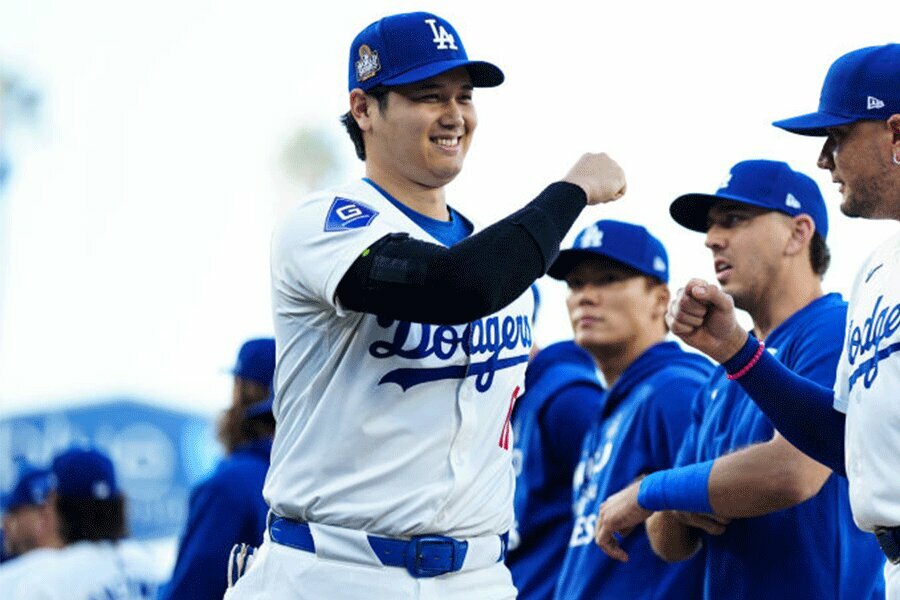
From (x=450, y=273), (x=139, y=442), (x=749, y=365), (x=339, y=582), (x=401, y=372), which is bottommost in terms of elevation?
(x=139, y=442)

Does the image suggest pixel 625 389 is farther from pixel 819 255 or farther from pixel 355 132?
pixel 355 132

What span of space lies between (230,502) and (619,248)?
1884 mm

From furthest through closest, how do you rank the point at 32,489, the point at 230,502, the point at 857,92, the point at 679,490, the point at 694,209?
the point at 32,489, the point at 230,502, the point at 694,209, the point at 679,490, the point at 857,92

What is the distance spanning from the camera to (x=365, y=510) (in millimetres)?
3967

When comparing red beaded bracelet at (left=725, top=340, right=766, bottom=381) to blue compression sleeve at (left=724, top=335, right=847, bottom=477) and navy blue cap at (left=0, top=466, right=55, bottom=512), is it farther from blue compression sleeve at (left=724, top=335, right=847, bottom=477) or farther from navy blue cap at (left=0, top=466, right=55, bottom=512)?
navy blue cap at (left=0, top=466, right=55, bottom=512)

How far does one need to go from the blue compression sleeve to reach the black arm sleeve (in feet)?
2.92

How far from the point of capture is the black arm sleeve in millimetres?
3758

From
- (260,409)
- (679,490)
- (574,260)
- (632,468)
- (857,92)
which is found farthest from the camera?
(574,260)

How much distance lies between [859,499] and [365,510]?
121 cm

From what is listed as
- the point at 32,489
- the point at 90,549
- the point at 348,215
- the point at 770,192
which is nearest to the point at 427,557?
the point at 348,215

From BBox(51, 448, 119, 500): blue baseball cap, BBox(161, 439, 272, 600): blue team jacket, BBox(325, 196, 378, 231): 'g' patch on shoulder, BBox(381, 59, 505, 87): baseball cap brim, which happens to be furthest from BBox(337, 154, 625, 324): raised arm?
BBox(51, 448, 119, 500): blue baseball cap

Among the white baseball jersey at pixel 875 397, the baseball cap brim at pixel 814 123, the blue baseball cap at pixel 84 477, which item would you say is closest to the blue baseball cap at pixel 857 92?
the baseball cap brim at pixel 814 123

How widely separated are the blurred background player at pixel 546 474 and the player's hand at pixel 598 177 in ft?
8.18

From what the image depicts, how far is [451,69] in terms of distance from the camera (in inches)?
168
